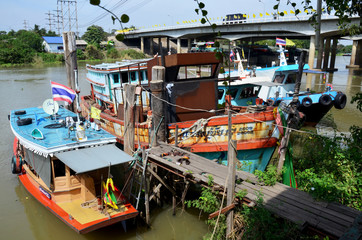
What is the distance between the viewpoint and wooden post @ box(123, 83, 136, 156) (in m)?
9.07

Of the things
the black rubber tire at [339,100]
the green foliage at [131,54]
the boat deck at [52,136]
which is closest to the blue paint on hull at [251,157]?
the boat deck at [52,136]

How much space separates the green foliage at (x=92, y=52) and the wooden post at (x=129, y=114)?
5509 centimetres

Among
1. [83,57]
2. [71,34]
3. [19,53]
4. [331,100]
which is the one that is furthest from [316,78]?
[19,53]

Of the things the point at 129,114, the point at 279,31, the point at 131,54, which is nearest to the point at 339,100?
the point at 129,114

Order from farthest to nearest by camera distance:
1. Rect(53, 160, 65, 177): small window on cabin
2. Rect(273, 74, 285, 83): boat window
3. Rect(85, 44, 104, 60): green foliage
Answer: Rect(85, 44, 104, 60): green foliage
Rect(273, 74, 285, 83): boat window
Rect(53, 160, 65, 177): small window on cabin

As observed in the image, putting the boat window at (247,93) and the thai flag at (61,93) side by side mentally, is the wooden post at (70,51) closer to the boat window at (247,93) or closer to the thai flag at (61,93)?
the thai flag at (61,93)

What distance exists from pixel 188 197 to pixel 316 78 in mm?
36562

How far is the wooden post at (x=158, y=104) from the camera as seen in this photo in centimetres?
904

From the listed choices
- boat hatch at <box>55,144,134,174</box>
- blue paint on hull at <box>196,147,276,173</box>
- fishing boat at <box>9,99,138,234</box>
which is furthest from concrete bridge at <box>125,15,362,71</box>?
boat hatch at <box>55,144,134,174</box>

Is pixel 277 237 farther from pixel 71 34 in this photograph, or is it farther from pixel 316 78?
pixel 316 78

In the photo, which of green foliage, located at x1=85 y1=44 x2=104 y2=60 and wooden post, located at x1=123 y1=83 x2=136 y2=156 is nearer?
wooden post, located at x1=123 y1=83 x2=136 y2=156

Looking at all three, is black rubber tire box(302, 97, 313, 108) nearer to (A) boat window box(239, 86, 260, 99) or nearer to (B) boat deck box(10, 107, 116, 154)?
(A) boat window box(239, 86, 260, 99)

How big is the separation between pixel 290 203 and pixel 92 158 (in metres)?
5.14

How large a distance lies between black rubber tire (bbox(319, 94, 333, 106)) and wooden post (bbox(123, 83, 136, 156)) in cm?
1151
